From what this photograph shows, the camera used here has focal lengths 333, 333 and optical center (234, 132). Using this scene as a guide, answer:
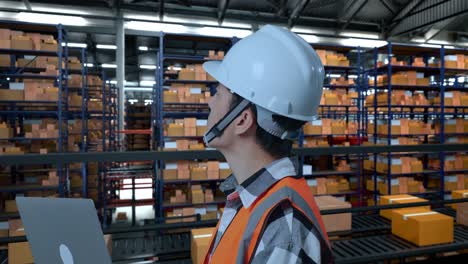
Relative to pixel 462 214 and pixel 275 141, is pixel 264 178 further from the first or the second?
pixel 462 214

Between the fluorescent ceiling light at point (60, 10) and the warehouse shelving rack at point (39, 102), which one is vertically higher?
the fluorescent ceiling light at point (60, 10)

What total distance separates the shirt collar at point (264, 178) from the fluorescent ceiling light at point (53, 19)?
13.3 m

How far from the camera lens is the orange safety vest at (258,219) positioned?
691mm

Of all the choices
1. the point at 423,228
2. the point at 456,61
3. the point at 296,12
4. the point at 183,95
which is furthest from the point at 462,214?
the point at 296,12

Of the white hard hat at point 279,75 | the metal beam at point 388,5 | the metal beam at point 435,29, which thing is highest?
the metal beam at point 388,5

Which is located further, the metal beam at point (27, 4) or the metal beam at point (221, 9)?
the metal beam at point (221, 9)

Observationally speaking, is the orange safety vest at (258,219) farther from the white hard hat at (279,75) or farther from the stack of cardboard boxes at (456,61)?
the stack of cardboard boxes at (456,61)

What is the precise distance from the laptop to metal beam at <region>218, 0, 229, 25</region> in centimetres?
1300

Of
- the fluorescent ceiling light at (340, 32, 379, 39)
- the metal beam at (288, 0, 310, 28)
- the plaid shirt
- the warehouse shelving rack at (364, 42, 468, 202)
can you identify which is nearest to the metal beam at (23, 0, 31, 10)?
the metal beam at (288, 0, 310, 28)

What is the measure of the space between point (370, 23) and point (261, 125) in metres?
16.8

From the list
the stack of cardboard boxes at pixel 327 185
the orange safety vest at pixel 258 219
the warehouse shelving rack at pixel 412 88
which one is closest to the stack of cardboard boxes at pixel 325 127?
the warehouse shelving rack at pixel 412 88

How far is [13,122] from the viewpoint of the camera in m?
7.34

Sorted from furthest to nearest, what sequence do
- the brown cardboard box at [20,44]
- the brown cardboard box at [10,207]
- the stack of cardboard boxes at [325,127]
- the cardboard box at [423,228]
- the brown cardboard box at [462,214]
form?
the stack of cardboard boxes at [325,127] < the brown cardboard box at [20,44] < the brown cardboard box at [10,207] < the brown cardboard box at [462,214] < the cardboard box at [423,228]

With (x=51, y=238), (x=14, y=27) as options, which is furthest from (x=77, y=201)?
(x=14, y=27)
